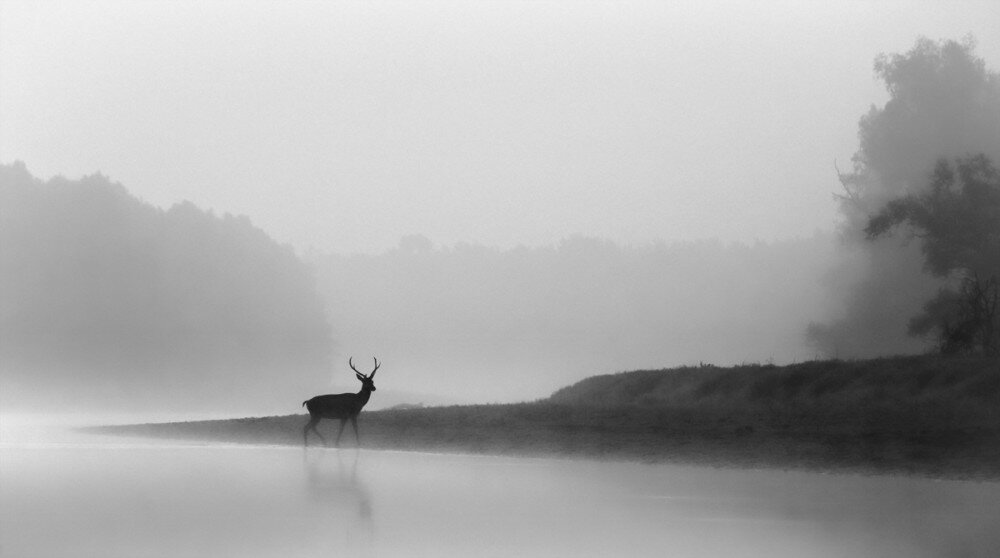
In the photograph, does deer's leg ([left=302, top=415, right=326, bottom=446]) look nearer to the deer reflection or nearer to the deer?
the deer

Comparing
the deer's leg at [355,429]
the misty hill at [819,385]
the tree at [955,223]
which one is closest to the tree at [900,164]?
the tree at [955,223]

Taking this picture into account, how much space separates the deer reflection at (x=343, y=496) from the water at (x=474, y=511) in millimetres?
26

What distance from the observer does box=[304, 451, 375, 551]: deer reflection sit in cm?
1205

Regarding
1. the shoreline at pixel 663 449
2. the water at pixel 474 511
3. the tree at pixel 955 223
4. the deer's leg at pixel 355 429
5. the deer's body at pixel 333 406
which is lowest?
the water at pixel 474 511

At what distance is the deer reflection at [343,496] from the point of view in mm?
12047

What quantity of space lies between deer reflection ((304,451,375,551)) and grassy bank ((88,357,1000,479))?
493 centimetres

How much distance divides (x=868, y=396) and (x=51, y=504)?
19.8m

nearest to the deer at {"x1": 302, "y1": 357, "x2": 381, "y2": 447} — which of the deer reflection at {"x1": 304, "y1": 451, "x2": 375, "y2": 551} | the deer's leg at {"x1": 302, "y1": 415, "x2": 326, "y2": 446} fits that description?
the deer's leg at {"x1": 302, "y1": 415, "x2": 326, "y2": 446}

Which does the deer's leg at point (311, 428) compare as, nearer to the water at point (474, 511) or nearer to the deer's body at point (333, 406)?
the deer's body at point (333, 406)

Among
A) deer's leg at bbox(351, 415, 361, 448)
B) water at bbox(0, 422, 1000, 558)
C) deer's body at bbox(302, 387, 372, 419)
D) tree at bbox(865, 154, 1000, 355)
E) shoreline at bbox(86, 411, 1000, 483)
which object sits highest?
tree at bbox(865, 154, 1000, 355)

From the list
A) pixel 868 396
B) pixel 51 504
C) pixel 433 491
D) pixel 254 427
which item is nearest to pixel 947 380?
pixel 868 396

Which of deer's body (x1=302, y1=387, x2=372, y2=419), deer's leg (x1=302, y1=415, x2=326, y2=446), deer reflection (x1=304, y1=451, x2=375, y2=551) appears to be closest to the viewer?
deer reflection (x1=304, y1=451, x2=375, y2=551)

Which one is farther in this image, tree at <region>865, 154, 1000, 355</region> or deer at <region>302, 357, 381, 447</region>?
tree at <region>865, 154, 1000, 355</region>

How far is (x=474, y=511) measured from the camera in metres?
14.5
